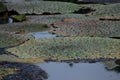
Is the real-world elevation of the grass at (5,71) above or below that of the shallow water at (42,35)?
above

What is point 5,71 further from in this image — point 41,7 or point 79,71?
point 41,7

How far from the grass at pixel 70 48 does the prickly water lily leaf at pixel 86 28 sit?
1.17 meters

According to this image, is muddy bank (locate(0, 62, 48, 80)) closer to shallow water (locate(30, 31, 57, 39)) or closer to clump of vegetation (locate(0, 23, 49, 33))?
shallow water (locate(30, 31, 57, 39))

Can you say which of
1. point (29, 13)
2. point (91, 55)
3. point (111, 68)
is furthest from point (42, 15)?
point (111, 68)

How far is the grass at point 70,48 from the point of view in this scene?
10.7 metres

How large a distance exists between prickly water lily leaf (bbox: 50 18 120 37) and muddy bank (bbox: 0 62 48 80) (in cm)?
427

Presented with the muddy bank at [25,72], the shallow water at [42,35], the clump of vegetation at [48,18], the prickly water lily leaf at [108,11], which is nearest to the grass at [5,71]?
the muddy bank at [25,72]

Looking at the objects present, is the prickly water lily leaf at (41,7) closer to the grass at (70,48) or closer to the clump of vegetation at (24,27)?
the clump of vegetation at (24,27)

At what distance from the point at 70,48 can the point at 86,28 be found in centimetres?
355

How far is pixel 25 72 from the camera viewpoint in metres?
9.00

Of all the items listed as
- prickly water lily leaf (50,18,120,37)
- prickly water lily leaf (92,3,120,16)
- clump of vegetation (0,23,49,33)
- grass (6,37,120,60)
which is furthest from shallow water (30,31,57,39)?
prickly water lily leaf (92,3,120,16)

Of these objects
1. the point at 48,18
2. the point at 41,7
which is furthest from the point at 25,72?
the point at 41,7

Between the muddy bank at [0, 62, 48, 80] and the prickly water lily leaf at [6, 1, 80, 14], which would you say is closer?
the muddy bank at [0, 62, 48, 80]

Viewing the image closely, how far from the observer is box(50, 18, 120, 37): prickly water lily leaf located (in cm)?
1377
